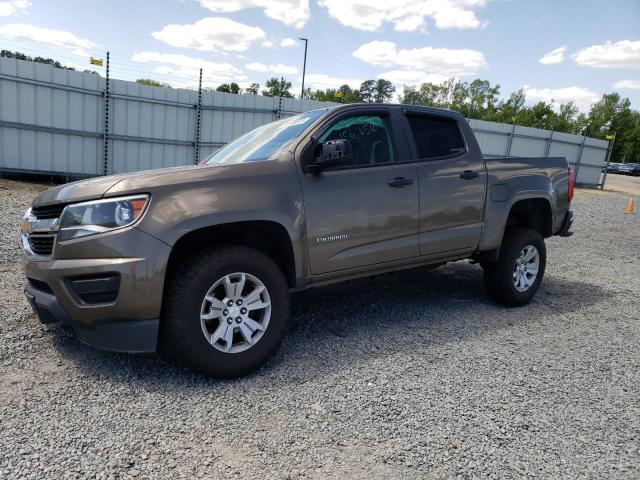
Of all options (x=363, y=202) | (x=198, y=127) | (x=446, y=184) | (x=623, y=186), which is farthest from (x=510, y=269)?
(x=623, y=186)

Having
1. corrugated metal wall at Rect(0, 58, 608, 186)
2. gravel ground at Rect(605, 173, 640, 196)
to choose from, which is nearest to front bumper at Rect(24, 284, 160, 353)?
corrugated metal wall at Rect(0, 58, 608, 186)

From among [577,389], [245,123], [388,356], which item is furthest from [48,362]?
[245,123]

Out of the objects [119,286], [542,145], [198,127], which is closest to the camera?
[119,286]

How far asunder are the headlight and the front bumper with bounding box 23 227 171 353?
54 mm

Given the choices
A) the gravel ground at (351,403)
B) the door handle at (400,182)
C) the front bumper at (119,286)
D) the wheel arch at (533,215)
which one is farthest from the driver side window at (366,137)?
the wheel arch at (533,215)

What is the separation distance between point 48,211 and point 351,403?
7.39 ft

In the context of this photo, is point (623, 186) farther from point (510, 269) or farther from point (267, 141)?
point (267, 141)

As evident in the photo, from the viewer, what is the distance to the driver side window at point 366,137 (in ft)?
12.2

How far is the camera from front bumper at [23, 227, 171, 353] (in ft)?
9.00

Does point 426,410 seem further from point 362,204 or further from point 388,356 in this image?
point 362,204

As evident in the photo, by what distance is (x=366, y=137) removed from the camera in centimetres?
384

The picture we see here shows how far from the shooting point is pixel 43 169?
36.8 ft

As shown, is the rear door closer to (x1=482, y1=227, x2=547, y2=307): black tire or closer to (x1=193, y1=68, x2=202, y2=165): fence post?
(x1=482, y1=227, x2=547, y2=307): black tire

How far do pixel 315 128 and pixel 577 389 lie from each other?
257 centimetres
